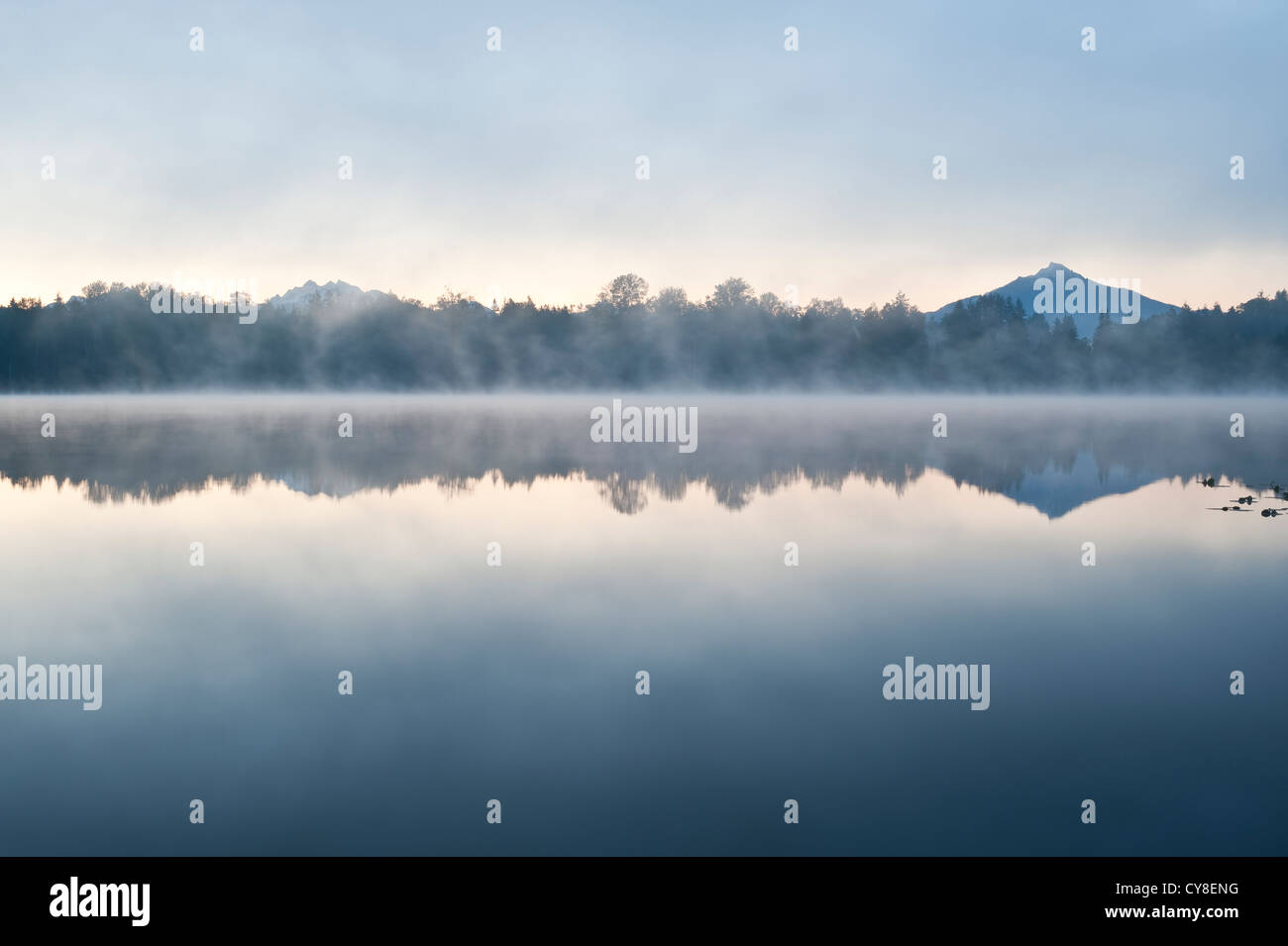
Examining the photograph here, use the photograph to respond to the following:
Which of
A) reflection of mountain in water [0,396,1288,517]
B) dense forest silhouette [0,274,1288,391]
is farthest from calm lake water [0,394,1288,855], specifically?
dense forest silhouette [0,274,1288,391]

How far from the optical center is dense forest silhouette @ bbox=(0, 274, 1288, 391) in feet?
434

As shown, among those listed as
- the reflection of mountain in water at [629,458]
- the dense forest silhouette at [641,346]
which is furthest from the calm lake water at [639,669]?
the dense forest silhouette at [641,346]

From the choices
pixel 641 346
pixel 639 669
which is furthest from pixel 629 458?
pixel 641 346

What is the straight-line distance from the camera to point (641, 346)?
452ft

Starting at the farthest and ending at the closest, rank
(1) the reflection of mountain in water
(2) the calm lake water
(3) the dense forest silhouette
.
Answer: (3) the dense forest silhouette, (1) the reflection of mountain in water, (2) the calm lake water

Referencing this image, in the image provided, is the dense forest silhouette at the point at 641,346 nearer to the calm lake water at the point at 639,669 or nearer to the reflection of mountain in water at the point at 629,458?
the reflection of mountain in water at the point at 629,458

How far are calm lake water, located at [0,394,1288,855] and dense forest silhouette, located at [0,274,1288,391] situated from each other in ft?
392

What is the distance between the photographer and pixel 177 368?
434ft

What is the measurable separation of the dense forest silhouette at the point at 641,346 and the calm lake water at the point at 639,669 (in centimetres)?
11944

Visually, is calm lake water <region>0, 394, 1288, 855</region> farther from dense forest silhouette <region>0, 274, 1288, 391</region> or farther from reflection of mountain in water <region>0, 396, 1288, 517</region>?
dense forest silhouette <region>0, 274, 1288, 391</region>

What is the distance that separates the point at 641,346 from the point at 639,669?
130587 mm

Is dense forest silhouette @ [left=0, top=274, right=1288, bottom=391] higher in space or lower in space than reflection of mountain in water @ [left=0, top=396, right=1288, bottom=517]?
higher

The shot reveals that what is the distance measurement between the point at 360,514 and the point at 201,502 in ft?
14.5
